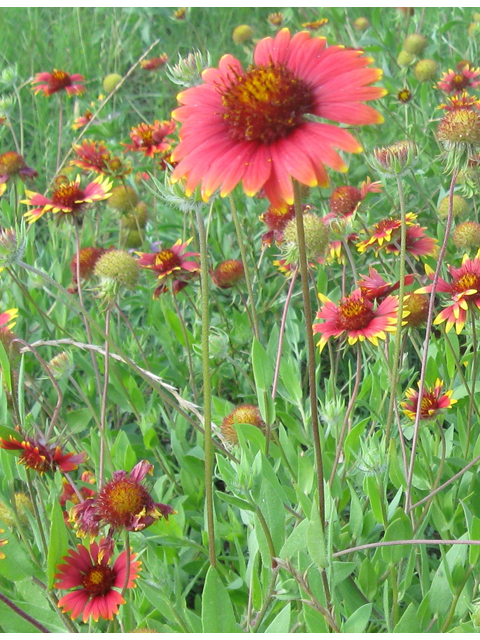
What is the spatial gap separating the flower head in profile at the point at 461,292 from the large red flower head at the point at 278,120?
17.7 inches

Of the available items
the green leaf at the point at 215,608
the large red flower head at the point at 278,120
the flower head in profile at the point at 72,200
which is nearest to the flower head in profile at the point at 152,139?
the flower head in profile at the point at 72,200

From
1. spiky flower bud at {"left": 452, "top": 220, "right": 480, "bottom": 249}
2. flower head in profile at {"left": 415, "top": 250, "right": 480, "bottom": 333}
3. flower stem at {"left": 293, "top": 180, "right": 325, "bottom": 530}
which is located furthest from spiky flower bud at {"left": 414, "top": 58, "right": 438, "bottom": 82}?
flower stem at {"left": 293, "top": 180, "right": 325, "bottom": 530}

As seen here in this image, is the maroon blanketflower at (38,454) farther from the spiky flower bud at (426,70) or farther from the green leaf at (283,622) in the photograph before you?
the spiky flower bud at (426,70)

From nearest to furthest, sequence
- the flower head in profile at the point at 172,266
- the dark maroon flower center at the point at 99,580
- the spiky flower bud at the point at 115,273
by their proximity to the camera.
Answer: the dark maroon flower center at the point at 99,580, the spiky flower bud at the point at 115,273, the flower head in profile at the point at 172,266

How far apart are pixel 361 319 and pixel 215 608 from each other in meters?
0.51

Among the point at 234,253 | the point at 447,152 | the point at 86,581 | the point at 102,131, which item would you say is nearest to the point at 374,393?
the point at 447,152

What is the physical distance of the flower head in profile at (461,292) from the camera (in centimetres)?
110

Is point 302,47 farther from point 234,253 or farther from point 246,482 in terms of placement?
point 234,253

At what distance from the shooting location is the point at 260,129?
Result: 719 millimetres

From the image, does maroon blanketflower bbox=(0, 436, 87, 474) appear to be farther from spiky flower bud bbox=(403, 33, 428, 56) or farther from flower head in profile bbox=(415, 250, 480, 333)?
spiky flower bud bbox=(403, 33, 428, 56)

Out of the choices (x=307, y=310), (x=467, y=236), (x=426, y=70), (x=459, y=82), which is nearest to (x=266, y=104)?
(x=307, y=310)

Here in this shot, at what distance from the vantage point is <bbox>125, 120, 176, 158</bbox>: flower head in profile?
81.7 inches

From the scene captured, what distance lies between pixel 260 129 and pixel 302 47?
17 centimetres

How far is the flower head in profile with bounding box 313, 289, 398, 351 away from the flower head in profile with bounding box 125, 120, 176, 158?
115cm
